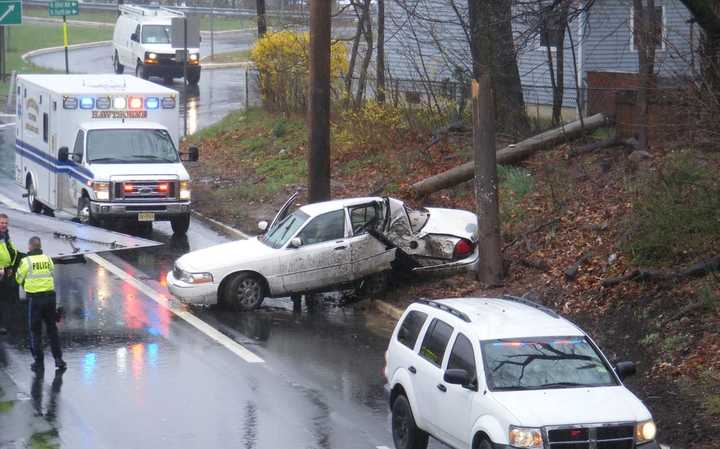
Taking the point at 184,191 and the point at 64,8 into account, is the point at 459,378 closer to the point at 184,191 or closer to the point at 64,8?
the point at 184,191

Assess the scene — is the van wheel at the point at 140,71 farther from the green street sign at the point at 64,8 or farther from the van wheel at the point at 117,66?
the green street sign at the point at 64,8

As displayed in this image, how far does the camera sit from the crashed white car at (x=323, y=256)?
703 inches

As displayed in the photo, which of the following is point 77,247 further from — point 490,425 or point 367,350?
point 490,425

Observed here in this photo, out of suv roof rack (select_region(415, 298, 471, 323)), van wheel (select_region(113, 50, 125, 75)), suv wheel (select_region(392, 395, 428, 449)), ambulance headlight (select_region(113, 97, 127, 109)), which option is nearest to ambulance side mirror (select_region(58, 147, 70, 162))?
ambulance headlight (select_region(113, 97, 127, 109))

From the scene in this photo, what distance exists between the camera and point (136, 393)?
533 inches

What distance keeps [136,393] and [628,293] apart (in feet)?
21.3

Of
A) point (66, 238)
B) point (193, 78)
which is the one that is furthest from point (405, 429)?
point (193, 78)

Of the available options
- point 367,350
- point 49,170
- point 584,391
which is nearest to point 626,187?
point 367,350

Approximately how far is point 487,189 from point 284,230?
3.13 m

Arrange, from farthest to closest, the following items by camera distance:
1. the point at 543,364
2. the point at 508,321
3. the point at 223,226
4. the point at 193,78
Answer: the point at 193,78 < the point at 223,226 < the point at 508,321 < the point at 543,364

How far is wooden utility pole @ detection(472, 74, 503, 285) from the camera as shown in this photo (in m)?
18.0

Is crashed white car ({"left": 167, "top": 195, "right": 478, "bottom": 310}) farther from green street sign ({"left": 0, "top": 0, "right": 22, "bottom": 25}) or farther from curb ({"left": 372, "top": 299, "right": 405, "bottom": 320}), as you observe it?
green street sign ({"left": 0, "top": 0, "right": 22, "bottom": 25})

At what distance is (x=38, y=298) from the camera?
14.5m

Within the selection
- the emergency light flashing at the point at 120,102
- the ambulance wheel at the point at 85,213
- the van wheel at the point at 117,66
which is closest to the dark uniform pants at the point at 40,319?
the ambulance wheel at the point at 85,213
